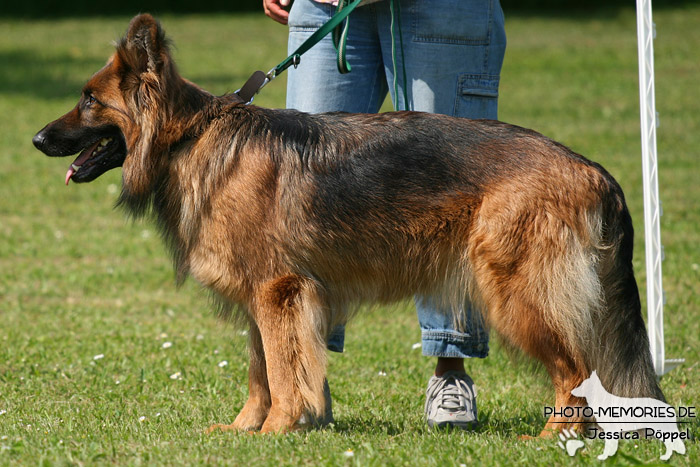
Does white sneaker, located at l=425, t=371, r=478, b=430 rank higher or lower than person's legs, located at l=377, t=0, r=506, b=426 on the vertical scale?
lower

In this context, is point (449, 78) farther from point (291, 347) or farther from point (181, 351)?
point (181, 351)

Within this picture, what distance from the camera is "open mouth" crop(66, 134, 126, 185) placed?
4.02 metres

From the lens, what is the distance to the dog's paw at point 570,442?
3584mm

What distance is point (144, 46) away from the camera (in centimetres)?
384

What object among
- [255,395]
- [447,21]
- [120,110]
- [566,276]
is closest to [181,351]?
[255,395]

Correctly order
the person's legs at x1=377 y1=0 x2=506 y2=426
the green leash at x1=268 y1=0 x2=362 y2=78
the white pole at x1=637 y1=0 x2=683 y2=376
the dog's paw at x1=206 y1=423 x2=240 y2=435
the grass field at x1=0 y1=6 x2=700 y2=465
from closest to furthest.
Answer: the grass field at x1=0 y1=6 x2=700 y2=465 → the dog's paw at x1=206 y1=423 x2=240 y2=435 → the green leash at x1=268 y1=0 x2=362 y2=78 → the person's legs at x1=377 y1=0 x2=506 y2=426 → the white pole at x1=637 y1=0 x2=683 y2=376

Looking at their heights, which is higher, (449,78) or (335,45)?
(335,45)

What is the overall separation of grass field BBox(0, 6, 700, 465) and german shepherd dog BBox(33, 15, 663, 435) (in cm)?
34

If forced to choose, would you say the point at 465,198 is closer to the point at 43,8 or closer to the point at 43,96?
the point at 43,96

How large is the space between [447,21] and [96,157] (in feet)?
6.26

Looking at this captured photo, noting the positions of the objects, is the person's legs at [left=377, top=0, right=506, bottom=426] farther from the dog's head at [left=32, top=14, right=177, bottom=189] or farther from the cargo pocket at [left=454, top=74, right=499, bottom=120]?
the dog's head at [left=32, top=14, right=177, bottom=189]

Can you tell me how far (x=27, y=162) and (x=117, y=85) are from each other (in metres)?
9.72

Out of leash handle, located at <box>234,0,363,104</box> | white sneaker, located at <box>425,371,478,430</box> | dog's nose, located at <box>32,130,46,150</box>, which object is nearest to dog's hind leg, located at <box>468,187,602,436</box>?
white sneaker, located at <box>425,371,478,430</box>

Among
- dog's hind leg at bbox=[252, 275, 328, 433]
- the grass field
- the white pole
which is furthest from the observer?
the white pole
